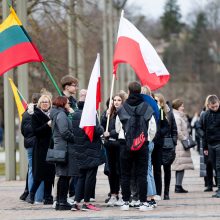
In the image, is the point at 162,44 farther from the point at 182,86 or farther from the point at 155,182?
the point at 155,182

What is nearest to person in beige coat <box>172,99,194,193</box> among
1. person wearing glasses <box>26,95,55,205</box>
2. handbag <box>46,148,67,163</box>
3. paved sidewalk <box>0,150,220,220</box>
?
paved sidewalk <box>0,150,220,220</box>

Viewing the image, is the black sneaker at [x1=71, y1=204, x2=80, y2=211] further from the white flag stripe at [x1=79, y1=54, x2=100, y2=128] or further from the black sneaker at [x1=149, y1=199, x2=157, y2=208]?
the white flag stripe at [x1=79, y1=54, x2=100, y2=128]

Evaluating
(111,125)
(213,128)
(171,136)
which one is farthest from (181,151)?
(111,125)

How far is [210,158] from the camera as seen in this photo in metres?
19.5

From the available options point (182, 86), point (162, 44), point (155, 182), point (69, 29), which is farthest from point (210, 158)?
point (162, 44)

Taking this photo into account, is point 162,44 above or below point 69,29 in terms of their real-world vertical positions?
above

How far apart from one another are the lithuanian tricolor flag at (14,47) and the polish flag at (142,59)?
1364 mm

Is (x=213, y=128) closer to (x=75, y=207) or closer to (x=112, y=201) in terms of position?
(x=112, y=201)

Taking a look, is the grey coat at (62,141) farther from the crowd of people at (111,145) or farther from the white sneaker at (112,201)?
the white sneaker at (112,201)

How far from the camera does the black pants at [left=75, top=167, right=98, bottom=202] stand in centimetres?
1691

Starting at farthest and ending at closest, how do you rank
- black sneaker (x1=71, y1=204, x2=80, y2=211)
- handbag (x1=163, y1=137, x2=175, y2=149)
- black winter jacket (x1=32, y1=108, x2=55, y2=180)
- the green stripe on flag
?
handbag (x1=163, y1=137, x2=175, y2=149)
the green stripe on flag
black winter jacket (x1=32, y1=108, x2=55, y2=180)
black sneaker (x1=71, y1=204, x2=80, y2=211)

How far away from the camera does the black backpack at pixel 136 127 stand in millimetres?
16266

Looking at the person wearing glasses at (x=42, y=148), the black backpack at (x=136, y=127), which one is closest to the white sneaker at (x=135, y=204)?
the black backpack at (x=136, y=127)

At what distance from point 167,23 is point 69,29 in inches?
4652
